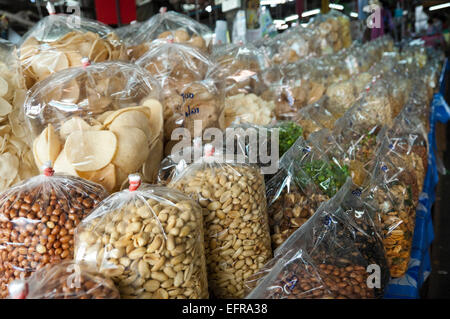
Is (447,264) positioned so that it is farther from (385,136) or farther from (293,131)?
(293,131)

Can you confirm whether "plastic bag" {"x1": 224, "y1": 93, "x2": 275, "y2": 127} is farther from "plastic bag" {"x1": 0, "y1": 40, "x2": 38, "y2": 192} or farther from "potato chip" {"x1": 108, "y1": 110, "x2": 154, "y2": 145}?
"plastic bag" {"x1": 0, "y1": 40, "x2": 38, "y2": 192}

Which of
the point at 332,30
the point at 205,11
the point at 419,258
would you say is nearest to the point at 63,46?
the point at 419,258

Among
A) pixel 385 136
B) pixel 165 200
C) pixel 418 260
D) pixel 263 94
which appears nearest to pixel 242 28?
pixel 263 94

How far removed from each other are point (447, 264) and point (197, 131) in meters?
2.05

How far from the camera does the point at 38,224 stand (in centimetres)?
69

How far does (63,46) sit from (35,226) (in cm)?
76

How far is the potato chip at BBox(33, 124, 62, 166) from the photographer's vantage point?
2.99 ft

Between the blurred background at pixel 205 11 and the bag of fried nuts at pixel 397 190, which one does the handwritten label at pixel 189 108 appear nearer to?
the bag of fried nuts at pixel 397 190

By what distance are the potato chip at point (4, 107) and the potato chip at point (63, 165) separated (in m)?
0.21

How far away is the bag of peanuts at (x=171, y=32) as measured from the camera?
1606 millimetres

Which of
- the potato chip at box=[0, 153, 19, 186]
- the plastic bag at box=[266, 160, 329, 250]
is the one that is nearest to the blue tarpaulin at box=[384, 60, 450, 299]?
the plastic bag at box=[266, 160, 329, 250]

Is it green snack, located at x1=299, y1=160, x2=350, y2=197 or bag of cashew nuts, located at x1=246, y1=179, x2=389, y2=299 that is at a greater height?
green snack, located at x1=299, y1=160, x2=350, y2=197

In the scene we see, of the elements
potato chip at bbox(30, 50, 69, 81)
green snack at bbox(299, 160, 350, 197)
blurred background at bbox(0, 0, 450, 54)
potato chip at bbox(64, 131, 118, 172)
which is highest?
blurred background at bbox(0, 0, 450, 54)

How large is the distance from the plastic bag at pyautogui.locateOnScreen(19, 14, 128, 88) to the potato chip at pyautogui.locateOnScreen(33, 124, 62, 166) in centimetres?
35
